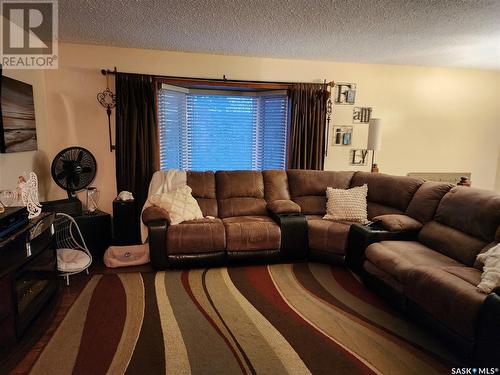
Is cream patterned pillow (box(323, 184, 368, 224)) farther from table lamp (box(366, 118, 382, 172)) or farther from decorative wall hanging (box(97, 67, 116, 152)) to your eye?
decorative wall hanging (box(97, 67, 116, 152))

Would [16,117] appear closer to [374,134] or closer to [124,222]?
[124,222]

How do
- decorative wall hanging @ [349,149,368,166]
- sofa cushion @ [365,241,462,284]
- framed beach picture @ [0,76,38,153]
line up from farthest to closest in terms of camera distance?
1. decorative wall hanging @ [349,149,368,166]
2. framed beach picture @ [0,76,38,153]
3. sofa cushion @ [365,241,462,284]

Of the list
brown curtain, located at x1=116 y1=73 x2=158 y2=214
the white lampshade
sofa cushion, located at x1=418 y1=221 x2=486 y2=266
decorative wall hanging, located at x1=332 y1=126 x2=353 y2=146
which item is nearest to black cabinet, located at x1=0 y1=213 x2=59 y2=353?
brown curtain, located at x1=116 y1=73 x2=158 y2=214

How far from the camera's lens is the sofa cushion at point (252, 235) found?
3.13 metres

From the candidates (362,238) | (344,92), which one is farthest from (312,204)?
(344,92)

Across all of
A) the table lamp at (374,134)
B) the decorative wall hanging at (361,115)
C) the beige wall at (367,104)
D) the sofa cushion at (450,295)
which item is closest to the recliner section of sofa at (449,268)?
the sofa cushion at (450,295)

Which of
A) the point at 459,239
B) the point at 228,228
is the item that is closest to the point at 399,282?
the point at 459,239

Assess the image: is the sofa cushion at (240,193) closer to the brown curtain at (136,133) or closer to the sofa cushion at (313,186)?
the sofa cushion at (313,186)

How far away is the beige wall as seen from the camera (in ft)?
12.1

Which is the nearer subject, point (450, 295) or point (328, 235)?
point (450, 295)

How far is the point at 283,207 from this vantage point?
3473mm

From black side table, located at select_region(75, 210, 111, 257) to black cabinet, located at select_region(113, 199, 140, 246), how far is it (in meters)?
0.12

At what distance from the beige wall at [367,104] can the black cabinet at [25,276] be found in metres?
1.62

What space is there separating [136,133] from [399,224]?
316 cm
